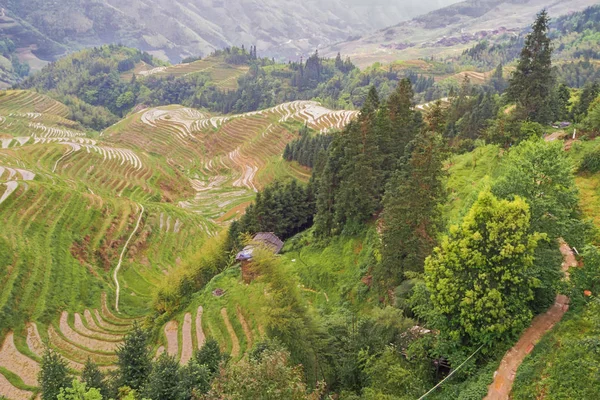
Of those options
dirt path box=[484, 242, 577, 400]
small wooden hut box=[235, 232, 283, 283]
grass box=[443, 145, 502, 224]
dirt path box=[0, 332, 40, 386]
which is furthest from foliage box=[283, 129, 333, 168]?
dirt path box=[484, 242, 577, 400]

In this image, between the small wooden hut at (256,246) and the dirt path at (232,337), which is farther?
the small wooden hut at (256,246)

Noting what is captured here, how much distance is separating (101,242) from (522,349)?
52797 millimetres

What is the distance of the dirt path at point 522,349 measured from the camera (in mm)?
17469

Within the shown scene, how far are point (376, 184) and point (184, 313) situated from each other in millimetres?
24477

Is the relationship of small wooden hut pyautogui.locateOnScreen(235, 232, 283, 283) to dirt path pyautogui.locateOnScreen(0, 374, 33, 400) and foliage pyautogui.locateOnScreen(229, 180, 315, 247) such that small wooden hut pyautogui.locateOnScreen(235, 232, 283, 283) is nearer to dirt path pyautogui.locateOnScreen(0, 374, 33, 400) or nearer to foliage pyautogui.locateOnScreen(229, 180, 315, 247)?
foliage pyautogui.locateOnScreen(229, 180, 315, 247)

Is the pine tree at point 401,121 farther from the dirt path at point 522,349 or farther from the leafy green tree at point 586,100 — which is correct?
the dirt path at point 522,349

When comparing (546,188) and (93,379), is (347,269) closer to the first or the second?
(546,188)

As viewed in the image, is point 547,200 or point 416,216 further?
point 416,216

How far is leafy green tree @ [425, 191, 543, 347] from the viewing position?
17.7 metres

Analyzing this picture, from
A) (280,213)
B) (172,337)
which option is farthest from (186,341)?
(280,213)

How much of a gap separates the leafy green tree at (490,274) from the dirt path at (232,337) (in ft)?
67.2

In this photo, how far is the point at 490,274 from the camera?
18344 mm

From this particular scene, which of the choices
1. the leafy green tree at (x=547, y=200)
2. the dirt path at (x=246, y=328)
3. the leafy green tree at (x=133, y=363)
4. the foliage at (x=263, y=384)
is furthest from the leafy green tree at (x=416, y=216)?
the leafy green tree at (x=133, y=363)

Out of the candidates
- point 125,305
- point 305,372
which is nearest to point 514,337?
point 305,372
